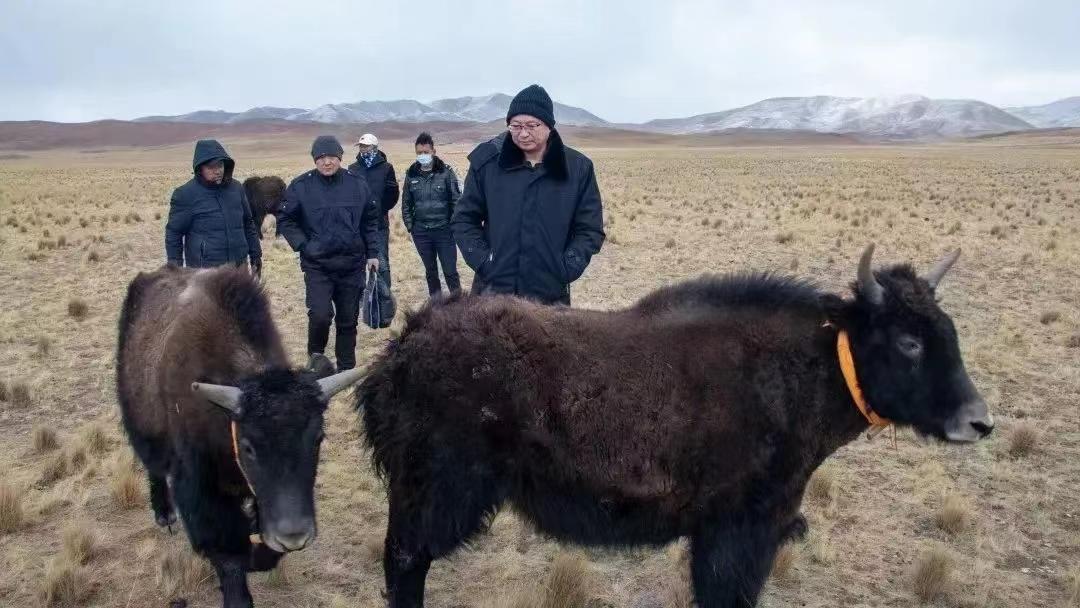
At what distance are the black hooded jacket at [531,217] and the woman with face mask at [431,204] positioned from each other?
4.41 metres

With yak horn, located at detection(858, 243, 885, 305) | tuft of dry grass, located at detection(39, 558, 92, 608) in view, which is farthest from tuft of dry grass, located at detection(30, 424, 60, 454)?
yak horn, located at detection(858, 243, 885, 305)

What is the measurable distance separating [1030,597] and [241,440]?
4532mm

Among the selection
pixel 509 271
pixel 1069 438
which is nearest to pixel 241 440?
pixel 509 271

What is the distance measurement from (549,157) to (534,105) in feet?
1.05

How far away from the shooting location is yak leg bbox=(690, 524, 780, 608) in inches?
136

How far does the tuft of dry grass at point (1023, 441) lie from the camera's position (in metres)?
6.17

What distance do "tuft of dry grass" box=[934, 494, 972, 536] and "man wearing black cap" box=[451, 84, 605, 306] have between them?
3.10 metres

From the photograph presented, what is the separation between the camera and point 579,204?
455 centimetres

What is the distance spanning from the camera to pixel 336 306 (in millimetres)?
7000

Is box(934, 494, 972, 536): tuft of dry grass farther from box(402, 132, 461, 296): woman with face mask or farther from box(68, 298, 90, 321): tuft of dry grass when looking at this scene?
box(68, 298, 90, 321): tuft of dry grass

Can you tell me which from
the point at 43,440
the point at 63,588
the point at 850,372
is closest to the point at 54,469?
the point at 43,440

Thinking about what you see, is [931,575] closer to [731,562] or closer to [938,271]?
[731,562]

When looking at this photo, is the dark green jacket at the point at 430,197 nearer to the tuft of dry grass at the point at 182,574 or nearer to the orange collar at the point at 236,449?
the tuft of dry grass at the point at 182,574

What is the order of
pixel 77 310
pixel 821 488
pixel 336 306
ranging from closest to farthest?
1. pixel 821 488
2. pixel 336 306
3. pixel 77 310
